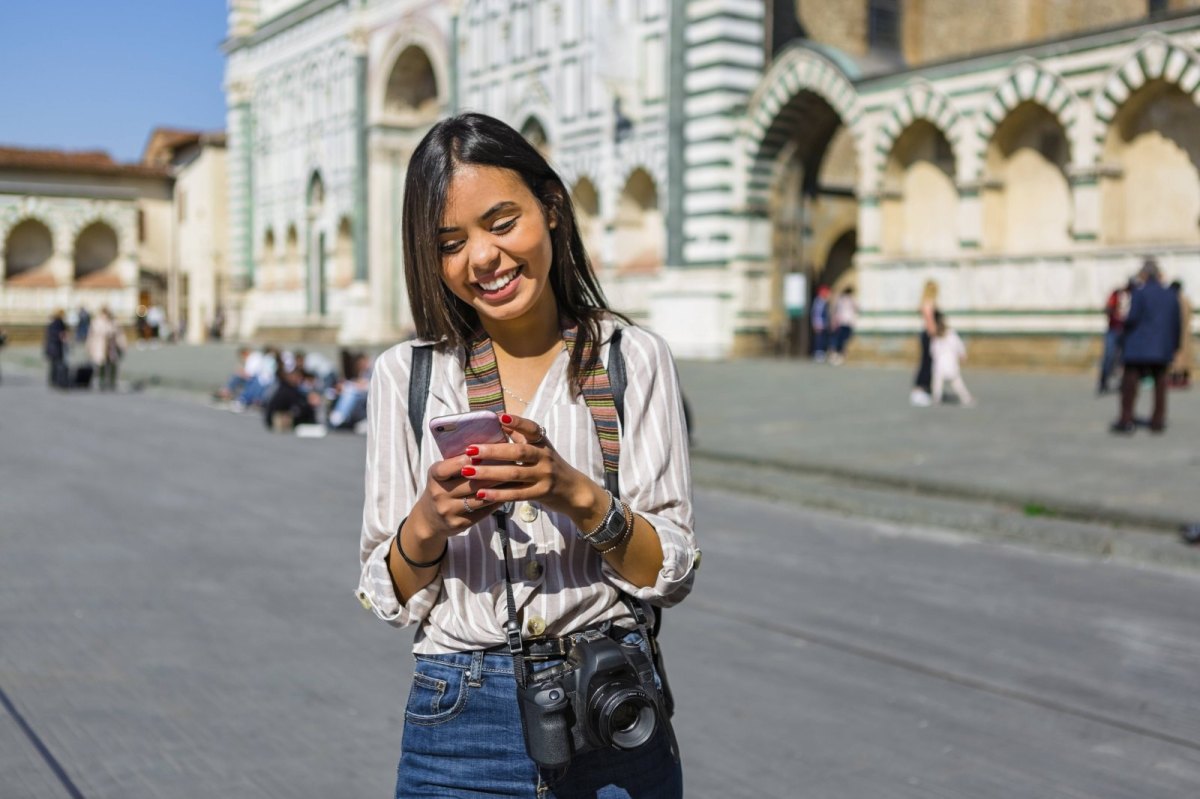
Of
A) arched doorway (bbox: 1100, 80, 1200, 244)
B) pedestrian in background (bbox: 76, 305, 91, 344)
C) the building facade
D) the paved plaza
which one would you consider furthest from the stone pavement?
pedestrian in background (bbox: 76, 305, 91, 344)

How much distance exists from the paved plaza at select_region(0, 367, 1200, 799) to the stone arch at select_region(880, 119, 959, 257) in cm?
1524

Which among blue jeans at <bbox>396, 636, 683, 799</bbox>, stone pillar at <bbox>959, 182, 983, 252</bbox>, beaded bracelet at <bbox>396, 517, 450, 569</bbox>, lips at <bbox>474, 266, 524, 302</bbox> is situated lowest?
blue jeans at <bbox>396, 636, 683, 799</bbox>

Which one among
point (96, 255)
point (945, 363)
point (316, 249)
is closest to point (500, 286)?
point (945, 363)

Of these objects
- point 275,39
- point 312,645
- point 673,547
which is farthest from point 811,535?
point 275,39

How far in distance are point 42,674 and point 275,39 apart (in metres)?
42.3

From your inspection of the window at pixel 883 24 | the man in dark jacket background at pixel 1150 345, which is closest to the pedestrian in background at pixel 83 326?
the window at pixel 883 24

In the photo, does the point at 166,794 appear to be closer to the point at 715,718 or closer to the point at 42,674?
the point at 42,674

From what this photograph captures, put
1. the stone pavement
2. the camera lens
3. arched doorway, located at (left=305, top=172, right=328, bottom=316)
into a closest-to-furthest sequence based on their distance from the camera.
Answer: the camera lens → the stone pavement → arched doorway, located at (left=305, top=172, right=328, bottom=316)

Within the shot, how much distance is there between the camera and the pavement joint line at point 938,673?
479 centimetres

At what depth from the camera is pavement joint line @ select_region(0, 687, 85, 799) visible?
412 cm

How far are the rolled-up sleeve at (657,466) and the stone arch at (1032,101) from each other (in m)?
20.5

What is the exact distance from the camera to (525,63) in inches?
1259

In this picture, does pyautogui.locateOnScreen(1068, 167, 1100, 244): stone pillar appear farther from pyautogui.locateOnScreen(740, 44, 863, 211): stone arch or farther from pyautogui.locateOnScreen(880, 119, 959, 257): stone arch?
pyautogui.locateOnScreen(740, 44, 863, 211): stone arch

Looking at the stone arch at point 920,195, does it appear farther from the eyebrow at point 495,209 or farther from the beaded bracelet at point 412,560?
the beaded bracelet at point 412,560
